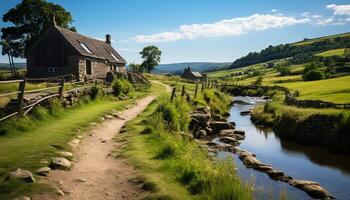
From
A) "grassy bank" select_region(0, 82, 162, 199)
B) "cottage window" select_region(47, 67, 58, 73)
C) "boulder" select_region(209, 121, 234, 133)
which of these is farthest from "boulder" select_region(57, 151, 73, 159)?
"cottage window" select_region(47, 67, 58, 73)

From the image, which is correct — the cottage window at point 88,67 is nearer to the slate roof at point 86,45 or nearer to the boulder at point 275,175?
the slate roof at point 86,45

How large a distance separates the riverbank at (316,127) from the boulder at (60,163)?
17647 millimetres

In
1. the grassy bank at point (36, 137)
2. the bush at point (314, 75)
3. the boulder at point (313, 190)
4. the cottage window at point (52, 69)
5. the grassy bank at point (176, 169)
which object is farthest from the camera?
the bush at point (314, 75)

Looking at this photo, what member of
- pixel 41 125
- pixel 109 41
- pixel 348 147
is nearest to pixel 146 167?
pixel 41 125

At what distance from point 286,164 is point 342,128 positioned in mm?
5673

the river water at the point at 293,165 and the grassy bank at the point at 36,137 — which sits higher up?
the grassy bank at the point at 36,137

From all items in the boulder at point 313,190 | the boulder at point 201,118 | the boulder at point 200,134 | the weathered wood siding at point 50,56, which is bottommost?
the boulder at point 313,190

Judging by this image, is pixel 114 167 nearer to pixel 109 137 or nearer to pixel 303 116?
pixel 109 137

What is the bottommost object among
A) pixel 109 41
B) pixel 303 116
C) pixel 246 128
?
pixel 246 128

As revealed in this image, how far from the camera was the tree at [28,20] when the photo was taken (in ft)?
169

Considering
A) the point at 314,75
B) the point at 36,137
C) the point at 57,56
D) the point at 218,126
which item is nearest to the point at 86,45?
the point at 57,56

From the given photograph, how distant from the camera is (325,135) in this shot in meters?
22.8

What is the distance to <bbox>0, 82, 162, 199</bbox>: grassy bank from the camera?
8.11 m

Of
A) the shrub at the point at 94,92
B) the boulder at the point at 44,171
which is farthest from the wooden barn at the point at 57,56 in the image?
the boulder at the point at 44,171
